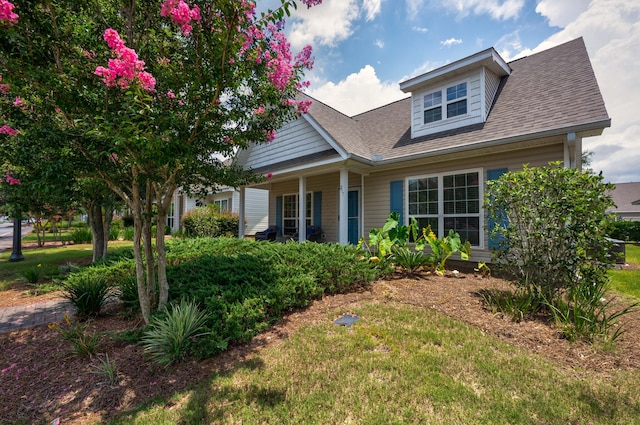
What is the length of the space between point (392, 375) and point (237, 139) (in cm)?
337

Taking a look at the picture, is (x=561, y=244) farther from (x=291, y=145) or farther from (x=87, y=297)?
(x=291, y=145)

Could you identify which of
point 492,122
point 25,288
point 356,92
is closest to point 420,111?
point 492,122

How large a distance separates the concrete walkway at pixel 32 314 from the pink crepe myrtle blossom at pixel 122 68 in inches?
152

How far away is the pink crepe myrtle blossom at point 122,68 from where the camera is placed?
2369mm

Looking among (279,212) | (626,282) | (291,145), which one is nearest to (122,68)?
(291,145)

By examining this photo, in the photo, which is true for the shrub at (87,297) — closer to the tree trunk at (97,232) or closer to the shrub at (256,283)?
the shrub at (256,283)

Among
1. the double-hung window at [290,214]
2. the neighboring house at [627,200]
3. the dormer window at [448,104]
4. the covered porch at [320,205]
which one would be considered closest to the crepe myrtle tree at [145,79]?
the covered porch at [320,205]

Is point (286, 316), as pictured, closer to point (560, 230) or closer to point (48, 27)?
point (560, 230)

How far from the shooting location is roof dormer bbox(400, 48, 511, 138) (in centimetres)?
753

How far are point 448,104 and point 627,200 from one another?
46843 mm

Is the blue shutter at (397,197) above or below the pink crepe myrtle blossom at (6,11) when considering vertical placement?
below

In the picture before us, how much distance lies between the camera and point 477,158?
7.10 metres

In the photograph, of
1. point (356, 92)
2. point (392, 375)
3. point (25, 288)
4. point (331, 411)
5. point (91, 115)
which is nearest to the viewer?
point (331, 411)

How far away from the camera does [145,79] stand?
2484 mm
